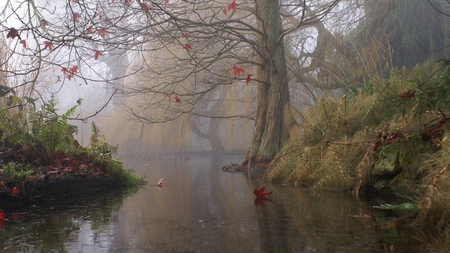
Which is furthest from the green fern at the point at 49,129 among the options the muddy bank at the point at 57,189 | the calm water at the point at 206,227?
the calm water at the point at 206,227

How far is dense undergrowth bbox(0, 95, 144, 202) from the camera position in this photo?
2994mm

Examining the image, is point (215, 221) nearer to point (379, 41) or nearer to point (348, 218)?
point (348, 218)

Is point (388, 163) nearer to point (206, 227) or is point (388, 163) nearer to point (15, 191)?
point (206, 227)

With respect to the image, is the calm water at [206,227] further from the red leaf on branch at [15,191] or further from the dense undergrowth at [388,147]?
the dense undergrowth at [388,147]

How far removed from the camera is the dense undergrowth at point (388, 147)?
2.29 meters

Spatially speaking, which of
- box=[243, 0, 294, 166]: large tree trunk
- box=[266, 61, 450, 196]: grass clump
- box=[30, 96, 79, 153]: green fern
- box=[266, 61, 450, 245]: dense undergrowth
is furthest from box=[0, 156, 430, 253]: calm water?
box=[243, 0, 294, 166]: large tree trunk

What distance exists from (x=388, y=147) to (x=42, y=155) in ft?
10.7

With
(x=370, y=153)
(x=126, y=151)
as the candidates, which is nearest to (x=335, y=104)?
(x=370, y=153)

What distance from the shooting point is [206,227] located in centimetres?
201

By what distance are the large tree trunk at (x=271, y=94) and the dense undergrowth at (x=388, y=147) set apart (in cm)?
180

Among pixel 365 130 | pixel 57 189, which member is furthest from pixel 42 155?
pixel 365 130

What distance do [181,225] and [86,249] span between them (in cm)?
59

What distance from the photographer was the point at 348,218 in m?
2.11

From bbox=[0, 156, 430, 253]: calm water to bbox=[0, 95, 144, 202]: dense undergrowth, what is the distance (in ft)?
1.02
